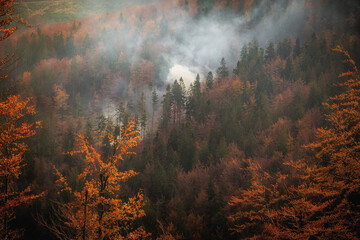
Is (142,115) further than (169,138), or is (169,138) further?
(142,115)

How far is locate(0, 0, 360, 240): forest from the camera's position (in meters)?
8.14

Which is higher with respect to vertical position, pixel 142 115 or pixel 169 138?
pixel 142 115

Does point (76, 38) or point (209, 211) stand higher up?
point (76, 38)

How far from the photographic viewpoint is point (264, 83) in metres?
86.8

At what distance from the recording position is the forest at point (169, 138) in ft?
26.7

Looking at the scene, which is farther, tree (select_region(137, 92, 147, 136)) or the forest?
tree (select_region(137, 92, 147, 136))

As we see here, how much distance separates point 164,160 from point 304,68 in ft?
241

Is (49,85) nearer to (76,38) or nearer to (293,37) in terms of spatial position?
(76,38)

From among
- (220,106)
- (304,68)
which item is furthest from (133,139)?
(304,68)

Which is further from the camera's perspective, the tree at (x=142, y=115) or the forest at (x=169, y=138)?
→ the tree at (x=142, y=115)

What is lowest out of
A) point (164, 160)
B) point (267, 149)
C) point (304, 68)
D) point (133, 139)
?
point (164, 160)

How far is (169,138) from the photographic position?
61094 mm

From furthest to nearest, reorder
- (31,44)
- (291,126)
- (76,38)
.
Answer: (76,38) < (31,44) < (291,126)

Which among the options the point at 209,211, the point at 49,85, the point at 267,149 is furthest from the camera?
the point at 49,85
